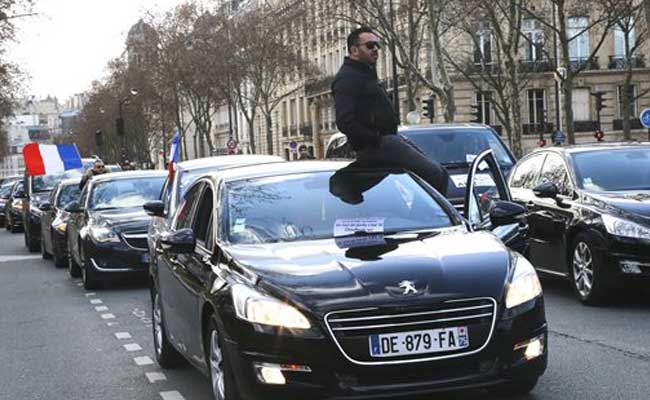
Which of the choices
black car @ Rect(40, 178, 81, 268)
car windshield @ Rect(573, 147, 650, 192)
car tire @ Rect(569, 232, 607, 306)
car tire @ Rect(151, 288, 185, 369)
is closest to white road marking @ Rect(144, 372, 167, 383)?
car tire @ Rect(151, 288, 185, 369)

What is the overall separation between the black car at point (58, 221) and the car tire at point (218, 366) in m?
12.8

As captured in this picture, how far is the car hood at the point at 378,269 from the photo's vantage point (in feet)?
19.0

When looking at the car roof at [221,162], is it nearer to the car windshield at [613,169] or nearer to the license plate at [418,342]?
the car windshield at [613,169]

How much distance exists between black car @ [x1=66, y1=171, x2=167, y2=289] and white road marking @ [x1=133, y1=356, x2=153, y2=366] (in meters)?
6.28

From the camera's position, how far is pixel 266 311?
5.80 meters

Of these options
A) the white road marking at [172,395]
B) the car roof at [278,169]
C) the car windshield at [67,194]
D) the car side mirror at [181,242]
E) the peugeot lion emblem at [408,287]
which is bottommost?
the white road marking at [172,395]

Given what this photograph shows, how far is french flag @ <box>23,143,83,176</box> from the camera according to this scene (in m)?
29.0

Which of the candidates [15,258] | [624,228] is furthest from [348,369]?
[15,258]

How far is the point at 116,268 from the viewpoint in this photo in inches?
618

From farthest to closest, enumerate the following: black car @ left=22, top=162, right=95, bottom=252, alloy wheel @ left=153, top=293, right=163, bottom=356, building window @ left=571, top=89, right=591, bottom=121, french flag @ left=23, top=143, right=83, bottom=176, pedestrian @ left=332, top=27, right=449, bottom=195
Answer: building window @ left=571, top=89, right=591, bottom=121
french flag @ left=23, top=143, right=83, bottom=176
black car @ left=22, top=162, right=95, bottom=252
pedestrian @ left=332, top=27, right=449, bottom=195
alloy wheel @ left=153, top=293, right=163, bottom=356

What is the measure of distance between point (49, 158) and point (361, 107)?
2144 cm

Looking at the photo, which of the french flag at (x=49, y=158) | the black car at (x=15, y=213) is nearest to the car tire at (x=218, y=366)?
the french flag at (x=49, y=158)

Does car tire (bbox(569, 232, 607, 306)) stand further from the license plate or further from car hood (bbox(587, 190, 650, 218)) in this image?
the license plate

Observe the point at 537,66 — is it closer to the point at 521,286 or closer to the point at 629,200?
the point at 629,200
